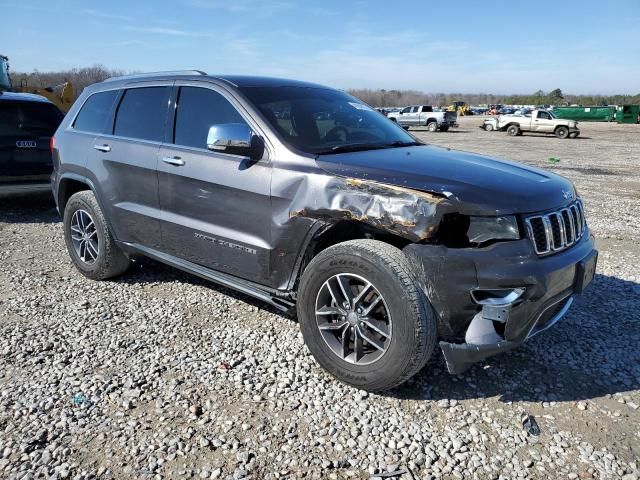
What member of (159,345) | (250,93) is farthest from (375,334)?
(250,93)

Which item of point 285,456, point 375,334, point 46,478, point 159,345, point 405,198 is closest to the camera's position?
point 46,478

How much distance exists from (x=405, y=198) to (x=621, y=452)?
1.71 meters

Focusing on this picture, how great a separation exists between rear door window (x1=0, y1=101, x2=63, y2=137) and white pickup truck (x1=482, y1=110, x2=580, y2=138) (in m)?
28.5

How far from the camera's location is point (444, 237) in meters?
2.85

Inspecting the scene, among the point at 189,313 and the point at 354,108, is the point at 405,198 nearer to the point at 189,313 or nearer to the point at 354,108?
the point at 354,108

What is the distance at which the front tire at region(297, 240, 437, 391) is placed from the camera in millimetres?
2811

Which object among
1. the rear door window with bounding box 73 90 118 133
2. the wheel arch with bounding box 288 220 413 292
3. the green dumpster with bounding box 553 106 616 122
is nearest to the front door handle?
the rear door window with bounding box 73 90 118 133

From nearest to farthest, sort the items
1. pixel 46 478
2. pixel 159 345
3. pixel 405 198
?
pixel 46 478 → pixel 405 198 → pixel 159 345

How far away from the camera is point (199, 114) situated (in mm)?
3975

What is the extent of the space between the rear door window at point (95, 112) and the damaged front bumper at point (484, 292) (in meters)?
3.40

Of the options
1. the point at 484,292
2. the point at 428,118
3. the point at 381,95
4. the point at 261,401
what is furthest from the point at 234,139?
the point at 381,95

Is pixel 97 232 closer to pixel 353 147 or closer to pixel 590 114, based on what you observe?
pixel 353 147

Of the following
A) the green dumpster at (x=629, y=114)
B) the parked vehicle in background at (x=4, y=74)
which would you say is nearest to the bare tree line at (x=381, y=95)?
the parked vehicle in background at (x=4, y=74)

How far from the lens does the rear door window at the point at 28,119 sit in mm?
7520
